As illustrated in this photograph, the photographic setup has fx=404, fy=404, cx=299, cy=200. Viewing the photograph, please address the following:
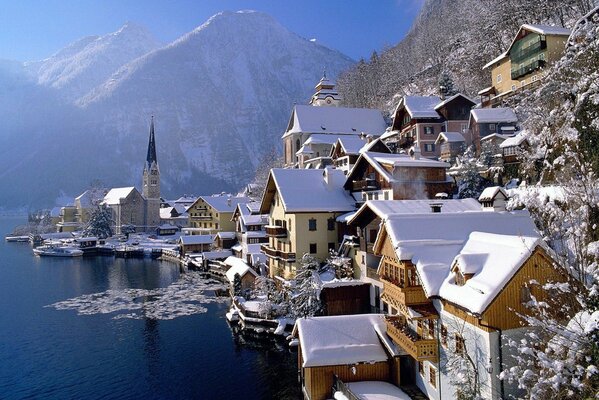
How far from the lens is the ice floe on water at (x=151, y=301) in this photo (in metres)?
41.0

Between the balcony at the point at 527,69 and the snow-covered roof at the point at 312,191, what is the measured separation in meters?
25.1

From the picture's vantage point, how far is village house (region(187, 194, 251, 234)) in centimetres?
8469

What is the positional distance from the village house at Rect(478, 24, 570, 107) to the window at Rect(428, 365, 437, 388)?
33387 millimetres

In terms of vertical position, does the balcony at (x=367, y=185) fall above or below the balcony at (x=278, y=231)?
above

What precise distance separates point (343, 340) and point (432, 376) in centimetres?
465

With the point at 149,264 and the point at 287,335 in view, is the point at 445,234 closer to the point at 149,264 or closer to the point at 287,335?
the point at 287,335

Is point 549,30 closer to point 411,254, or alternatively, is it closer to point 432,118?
point 432,118

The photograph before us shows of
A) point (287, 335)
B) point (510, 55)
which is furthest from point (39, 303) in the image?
point (510, 55)

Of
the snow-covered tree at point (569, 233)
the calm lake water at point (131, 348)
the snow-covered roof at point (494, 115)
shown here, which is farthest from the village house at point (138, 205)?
the snow-covered tree at point (569, 233)

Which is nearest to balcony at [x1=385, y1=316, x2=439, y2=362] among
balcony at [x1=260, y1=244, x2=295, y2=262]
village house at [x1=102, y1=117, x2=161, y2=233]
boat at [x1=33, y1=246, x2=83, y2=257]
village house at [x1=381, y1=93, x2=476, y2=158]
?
balcony at [x1=260, y1=244, x2=295, y2=262]

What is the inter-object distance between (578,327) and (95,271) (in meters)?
→ 71.4

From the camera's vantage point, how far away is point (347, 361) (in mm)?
20281

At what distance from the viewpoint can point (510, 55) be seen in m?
50.1

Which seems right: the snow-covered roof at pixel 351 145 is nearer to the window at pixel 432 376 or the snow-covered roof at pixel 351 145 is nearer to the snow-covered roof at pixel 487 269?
the window at pixel 432 376
